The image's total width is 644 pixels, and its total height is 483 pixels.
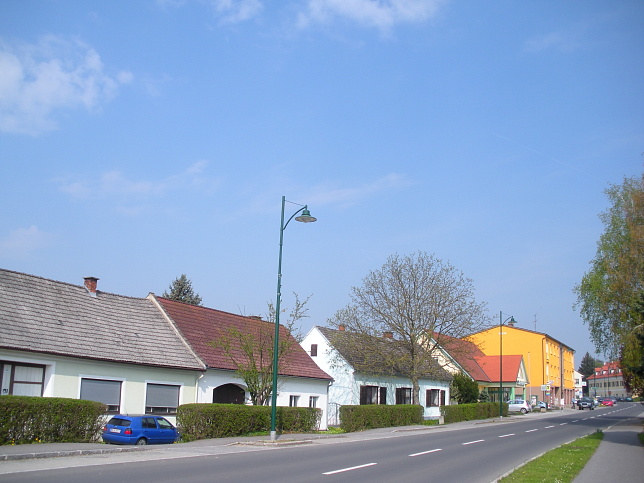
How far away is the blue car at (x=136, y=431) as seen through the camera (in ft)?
64.8

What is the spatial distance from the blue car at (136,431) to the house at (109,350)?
3524 mm

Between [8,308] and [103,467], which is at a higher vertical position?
[8,308]

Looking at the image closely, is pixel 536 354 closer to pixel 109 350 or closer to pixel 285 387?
pixel 285 387

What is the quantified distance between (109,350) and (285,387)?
444 inches

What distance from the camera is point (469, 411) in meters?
45.6

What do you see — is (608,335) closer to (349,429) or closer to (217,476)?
(349,429)

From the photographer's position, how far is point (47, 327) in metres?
23.2

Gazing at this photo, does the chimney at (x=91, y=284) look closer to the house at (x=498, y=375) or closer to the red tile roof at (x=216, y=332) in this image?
the red tile roof at (x=216, y=332)

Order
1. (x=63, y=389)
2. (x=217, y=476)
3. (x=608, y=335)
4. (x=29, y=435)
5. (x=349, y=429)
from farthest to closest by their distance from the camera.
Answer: (x=608, y=335), (x=349, y=429), (x=63, y=389), (x=29, y=435), (x=217, y=476)

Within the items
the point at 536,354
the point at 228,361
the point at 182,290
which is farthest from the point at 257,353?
the point at 536,354

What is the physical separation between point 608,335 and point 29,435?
115 ft

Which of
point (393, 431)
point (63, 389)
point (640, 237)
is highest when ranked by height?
point (640, 237)

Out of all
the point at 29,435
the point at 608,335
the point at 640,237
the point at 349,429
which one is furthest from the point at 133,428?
the point at 608,335

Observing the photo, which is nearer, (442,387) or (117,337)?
(117,337)
